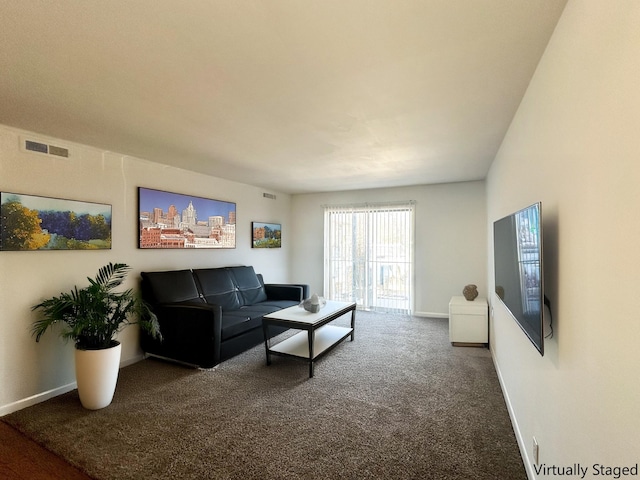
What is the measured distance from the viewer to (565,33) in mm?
1301

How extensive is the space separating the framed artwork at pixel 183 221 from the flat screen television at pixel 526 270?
148 inches

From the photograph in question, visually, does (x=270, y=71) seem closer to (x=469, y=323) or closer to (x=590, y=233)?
(x=590, y=233)

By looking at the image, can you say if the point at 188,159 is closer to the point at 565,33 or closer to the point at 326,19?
the point at 326,19

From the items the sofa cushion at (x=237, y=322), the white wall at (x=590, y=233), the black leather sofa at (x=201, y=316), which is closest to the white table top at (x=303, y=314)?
the sofa cushion at (x=237, y=322)

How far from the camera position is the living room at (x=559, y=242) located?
2.81ft

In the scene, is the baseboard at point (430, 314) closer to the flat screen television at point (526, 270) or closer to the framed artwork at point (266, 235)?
the framed artwork at point (266, 235)

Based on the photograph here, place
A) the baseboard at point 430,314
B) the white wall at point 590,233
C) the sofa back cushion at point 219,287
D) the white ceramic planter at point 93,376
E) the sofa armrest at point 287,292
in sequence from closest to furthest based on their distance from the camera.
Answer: the white wall at point 590,233 < the white ceramic planter at point 93,376 < the sofa back cushion at point 219,287 < the sofa armrest at point 287,292 < the baseboard at point 430,314

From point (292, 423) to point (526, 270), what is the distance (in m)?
1.94

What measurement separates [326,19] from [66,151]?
2957 mm

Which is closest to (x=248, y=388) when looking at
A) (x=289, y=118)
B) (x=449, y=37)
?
(x=289, y=118)

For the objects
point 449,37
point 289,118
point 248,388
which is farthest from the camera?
point 248,388

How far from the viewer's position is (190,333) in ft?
10.9

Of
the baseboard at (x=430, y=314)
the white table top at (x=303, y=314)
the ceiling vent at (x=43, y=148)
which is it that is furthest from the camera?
the baseboard at (x=430, y=314)

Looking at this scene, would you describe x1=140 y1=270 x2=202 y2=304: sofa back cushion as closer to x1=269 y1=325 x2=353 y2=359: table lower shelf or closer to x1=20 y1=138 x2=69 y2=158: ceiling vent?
x1=269 y1=325 x2=353 y2=359: table lower shelf
